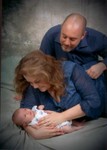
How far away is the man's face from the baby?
0.33m

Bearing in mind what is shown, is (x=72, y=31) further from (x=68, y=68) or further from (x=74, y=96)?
(x=74, y=96)

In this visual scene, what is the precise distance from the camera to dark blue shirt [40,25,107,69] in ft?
8.03

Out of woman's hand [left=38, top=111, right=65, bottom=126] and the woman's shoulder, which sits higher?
the woman's shoulder

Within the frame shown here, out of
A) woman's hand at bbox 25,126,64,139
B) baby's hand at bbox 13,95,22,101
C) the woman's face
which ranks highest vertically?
the woman's face

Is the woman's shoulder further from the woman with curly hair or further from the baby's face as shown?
the baby's face

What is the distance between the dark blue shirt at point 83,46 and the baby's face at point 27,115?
29 centimetres

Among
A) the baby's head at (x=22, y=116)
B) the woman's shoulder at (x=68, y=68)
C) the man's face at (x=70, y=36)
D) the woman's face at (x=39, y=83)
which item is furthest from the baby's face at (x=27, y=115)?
the man's face at (x=70, y=36)

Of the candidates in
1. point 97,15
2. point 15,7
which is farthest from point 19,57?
point 97,15

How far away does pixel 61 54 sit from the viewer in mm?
2465

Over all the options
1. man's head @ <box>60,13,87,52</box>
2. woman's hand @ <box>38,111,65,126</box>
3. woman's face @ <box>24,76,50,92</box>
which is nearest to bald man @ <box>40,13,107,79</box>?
man's head @ <box>60,13,87,52</box>

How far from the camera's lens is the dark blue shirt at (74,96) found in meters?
2.44

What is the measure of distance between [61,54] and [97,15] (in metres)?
0.25

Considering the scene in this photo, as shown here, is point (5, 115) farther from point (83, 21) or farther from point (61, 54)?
point (83, 21)

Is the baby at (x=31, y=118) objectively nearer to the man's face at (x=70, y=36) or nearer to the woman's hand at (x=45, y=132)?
the woman's hand at (x=45, y=132)
